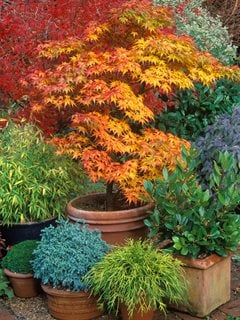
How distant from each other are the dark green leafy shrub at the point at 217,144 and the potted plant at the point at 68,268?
144cm

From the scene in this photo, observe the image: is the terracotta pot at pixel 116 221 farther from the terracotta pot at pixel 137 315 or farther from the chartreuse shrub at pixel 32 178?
the terracotta pot at pixel 137 315

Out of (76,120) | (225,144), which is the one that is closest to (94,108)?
(76,120)

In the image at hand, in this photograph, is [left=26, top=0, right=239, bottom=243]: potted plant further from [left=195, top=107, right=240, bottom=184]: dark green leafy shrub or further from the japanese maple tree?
[left=195, top=107, right=240, bottom=184]: dark green leafy shrub

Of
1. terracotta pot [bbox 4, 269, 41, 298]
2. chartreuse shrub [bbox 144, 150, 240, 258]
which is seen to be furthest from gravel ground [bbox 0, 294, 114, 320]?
chartreuse shrub [bbox 144, 150, 240, 258]

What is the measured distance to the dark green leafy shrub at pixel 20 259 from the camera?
14.2 feet

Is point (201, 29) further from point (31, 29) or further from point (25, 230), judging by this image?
point (25, 230)

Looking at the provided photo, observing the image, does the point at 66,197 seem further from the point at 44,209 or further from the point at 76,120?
→ the point at 76,120

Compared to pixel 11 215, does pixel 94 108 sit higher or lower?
higher

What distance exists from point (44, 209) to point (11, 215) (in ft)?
0.82

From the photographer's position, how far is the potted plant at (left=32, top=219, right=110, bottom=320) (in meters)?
3.98

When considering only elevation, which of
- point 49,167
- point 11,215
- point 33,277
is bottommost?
point 33,277

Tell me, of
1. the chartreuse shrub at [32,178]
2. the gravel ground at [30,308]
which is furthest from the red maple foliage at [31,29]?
the gravel ground at [30,308]

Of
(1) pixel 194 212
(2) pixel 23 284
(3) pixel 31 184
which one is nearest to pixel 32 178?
(3) pixel 31 184

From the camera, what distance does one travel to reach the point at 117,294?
3.74m
